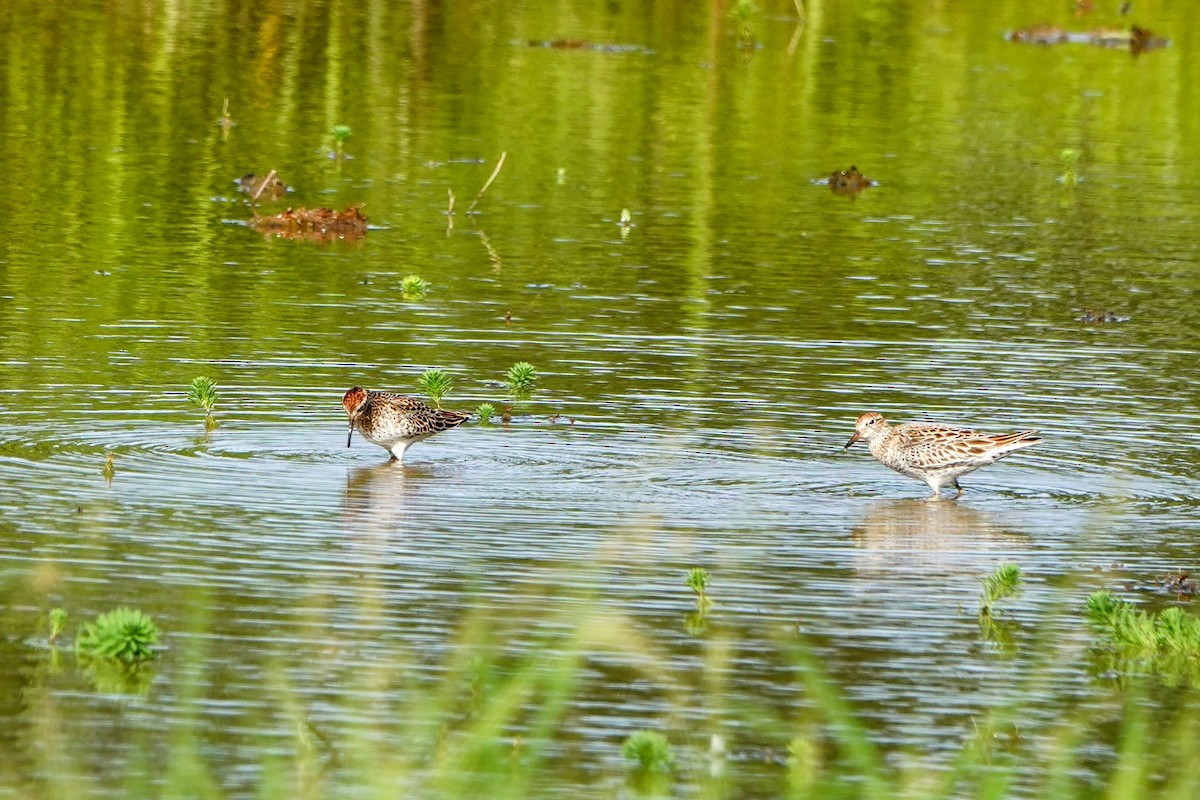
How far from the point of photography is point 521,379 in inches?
741

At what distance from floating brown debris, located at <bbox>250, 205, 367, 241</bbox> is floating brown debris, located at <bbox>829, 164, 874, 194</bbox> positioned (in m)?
8.44

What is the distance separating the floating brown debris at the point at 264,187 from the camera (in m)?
29.9

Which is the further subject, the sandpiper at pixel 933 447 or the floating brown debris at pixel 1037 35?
the floating brown debris at pixel 1037 35

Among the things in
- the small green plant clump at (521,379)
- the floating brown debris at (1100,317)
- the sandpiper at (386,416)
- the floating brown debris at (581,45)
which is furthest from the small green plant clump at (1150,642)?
the floating brown debris at (581,45)

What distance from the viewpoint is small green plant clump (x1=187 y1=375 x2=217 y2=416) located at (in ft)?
56.9

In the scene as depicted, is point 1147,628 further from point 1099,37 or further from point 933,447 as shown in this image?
point 1099,37

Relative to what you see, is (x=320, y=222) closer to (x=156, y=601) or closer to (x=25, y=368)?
(x=25, y=368)

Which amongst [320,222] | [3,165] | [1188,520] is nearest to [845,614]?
[1188,520]

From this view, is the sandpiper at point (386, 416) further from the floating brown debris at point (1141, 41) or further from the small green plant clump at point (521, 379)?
the floating brown debris at point (1141, 41)

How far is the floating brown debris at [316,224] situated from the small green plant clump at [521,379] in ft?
29.6

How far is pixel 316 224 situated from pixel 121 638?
1723 centimetres

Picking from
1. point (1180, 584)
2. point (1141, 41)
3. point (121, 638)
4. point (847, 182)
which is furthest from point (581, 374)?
point (1141, 41)

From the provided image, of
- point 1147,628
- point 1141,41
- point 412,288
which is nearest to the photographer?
point 1147,628

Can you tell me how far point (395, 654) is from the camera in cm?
1170
